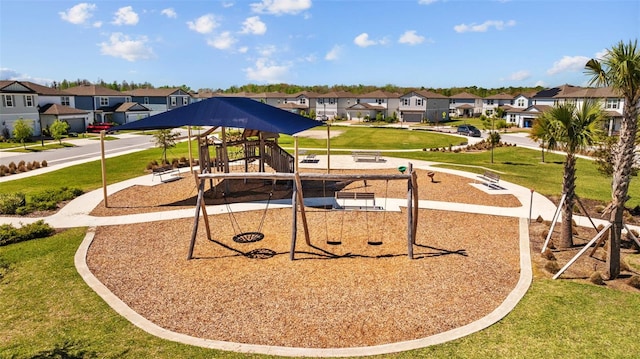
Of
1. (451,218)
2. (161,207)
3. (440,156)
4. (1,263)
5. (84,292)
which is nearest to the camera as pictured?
(84,292)

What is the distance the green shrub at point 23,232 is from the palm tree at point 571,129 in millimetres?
18124

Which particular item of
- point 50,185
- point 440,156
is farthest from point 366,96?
point 50,185

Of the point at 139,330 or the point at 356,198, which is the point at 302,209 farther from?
the point at 139,330

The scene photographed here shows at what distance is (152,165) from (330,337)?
80.5 ft

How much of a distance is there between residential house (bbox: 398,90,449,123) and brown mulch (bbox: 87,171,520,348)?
216ft

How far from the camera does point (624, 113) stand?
11.6m

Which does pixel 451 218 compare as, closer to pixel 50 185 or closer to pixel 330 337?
pixel 330 337

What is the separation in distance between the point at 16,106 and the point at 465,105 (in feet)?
275

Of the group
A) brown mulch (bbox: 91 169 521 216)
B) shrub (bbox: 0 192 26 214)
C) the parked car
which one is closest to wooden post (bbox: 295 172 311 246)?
brown mulch (bbox: 91 169 521 216)

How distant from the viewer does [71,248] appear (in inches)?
547

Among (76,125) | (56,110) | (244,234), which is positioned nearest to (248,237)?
(244,234)

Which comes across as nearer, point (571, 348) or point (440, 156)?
point (571, 348)

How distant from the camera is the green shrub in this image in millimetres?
14578

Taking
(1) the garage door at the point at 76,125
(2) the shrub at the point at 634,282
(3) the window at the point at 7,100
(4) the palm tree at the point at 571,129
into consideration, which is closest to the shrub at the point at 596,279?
(2) the shrub at the point at 634,282
